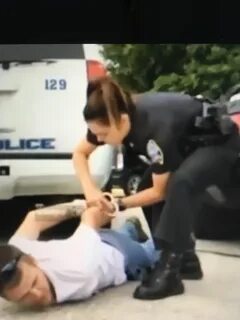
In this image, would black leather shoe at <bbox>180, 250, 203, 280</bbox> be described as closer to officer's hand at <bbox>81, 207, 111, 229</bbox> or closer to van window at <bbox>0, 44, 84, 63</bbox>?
officer's hand at <bbox>81, 207, 111, 229</bbox>

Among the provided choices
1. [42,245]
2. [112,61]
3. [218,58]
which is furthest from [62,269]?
[218,58]

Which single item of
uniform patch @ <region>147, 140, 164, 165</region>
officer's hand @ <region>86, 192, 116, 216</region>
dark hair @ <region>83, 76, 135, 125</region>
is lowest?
officer's hand @ <region>86, 192, 116, 216</region>

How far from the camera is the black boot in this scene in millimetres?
1665

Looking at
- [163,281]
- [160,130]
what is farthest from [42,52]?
[163,281]

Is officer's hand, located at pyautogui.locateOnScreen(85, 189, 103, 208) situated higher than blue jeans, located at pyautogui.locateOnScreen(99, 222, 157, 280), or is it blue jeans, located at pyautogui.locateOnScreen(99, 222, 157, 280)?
officer's hand, located at pyautogui.locateOnScreen(85, 189, 103, 208)

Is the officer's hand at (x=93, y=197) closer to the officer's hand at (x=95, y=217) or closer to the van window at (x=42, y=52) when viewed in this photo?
the officer's hand at (x=95, y=217)

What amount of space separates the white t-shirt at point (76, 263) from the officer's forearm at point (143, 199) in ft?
0.31

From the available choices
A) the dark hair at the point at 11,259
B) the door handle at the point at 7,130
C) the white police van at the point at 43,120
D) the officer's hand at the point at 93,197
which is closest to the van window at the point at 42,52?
the white police van at the point at 43,120

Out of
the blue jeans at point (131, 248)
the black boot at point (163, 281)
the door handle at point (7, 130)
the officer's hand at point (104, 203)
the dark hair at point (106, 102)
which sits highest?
the dark hair at point (106, 102)

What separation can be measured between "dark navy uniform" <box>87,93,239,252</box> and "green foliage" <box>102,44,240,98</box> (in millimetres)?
49

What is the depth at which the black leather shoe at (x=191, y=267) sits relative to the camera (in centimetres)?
168

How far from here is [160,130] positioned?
1.67 meters

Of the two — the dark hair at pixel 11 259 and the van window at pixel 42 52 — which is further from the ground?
the van window at pixel 42 52

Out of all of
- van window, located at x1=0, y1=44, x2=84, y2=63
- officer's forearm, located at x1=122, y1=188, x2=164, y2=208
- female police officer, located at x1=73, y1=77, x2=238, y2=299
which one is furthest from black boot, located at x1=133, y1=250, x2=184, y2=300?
van window, located at x1=0, y1=44, x2=84, y2=63
